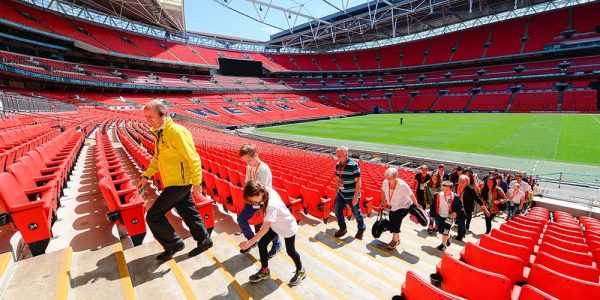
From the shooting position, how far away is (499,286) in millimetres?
2047

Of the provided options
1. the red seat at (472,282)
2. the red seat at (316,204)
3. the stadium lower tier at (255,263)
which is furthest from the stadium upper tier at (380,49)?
the red seat at (472,282)

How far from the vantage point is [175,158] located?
2977 mm

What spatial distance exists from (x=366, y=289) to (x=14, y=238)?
14.1 feet

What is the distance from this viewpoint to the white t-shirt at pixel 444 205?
471cm

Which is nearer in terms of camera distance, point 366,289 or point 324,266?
point 366,289

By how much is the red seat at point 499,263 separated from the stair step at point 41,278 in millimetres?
3957

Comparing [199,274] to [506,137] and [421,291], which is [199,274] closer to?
[421,291]

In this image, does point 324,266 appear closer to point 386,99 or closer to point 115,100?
point 115,100

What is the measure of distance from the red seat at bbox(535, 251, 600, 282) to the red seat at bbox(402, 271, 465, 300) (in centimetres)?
186

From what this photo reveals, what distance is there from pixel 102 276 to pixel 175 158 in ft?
4.42

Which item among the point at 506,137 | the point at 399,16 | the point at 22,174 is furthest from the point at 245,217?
the point at 399,16

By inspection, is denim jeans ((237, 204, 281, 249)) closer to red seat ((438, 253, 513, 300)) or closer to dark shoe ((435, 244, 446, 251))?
red seat ((438, 253, 513, 300))

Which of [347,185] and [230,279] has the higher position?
[347,185]

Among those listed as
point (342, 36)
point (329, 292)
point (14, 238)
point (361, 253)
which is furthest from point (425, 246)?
point (342, 36)
